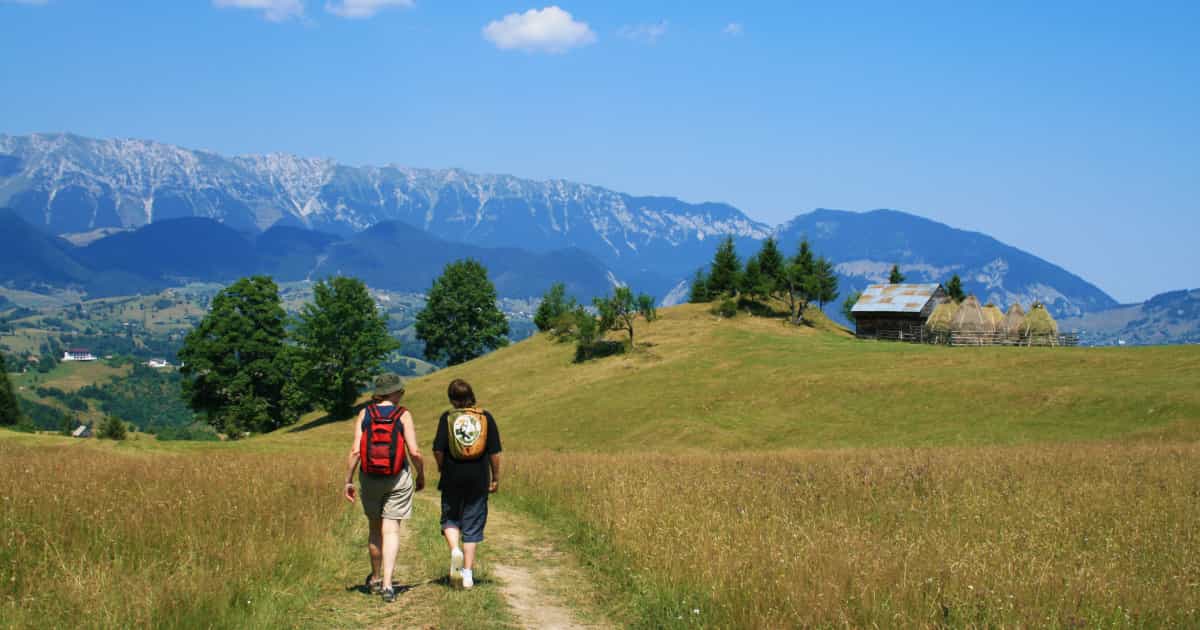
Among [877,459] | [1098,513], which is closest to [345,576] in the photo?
[1098,513]

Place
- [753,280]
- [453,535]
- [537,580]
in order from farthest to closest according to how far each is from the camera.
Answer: [753,280], [537,580], [453,535]

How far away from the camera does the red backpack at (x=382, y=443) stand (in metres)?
10.4

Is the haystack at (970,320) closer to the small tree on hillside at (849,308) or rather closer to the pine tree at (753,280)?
the small tree on hillside at (849,308)

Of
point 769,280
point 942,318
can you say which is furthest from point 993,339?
point 769,280

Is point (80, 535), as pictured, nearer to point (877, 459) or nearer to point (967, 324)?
point (877, 459)

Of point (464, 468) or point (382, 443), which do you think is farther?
point (464, 468)

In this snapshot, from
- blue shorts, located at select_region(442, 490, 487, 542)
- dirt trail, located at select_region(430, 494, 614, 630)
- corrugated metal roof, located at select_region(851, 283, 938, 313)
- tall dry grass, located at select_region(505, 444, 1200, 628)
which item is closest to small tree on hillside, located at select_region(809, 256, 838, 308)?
corrugated metal roof, located at select_region(851, 283, 938, 313)

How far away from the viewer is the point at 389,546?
10.4 metres

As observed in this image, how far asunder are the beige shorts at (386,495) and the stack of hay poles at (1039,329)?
2981 inches

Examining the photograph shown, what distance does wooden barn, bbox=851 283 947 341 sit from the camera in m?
87.1

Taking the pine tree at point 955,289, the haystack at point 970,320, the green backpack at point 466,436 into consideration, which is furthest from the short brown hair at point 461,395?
the pine tree at point 955,289

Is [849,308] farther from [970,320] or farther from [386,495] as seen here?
[386,495]

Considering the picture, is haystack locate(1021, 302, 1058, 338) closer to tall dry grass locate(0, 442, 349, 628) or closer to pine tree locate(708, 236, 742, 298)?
pine tree locate(708, 236, 742, 298)

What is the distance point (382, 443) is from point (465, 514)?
150 centimetres
